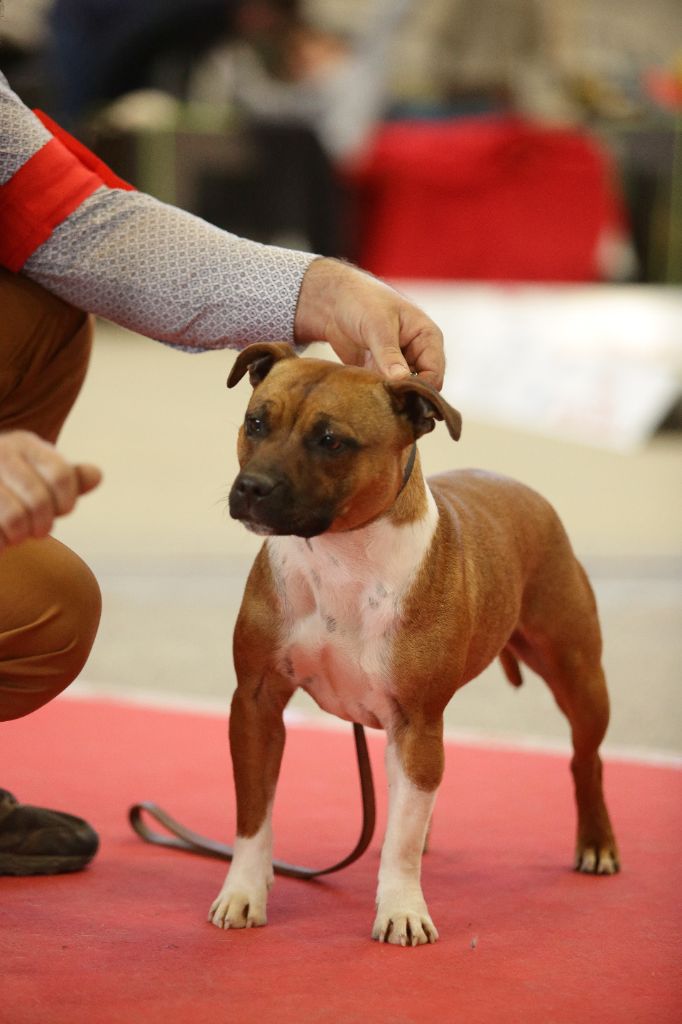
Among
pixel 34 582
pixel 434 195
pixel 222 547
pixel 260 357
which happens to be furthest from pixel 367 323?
pixel 434 195

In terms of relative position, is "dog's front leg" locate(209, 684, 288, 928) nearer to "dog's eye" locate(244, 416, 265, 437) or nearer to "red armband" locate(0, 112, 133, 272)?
"dog's eye" locate(244, 416, 265, 437)

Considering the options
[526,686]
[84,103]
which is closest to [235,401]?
[84,103]

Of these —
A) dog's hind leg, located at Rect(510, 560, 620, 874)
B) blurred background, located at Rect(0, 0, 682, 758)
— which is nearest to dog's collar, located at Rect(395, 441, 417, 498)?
dog's hind leg, located at Rect(510, 560, 620, 874)

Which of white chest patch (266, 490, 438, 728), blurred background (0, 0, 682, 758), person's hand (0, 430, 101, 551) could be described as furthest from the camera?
blurred background (0, 0, 682, 758)

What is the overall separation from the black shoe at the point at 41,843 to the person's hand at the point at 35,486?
1130 millimetres

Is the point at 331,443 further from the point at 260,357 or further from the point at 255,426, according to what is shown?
the point at 260,357

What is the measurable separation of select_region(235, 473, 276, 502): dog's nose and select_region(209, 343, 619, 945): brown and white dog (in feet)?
0.04

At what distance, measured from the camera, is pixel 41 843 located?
8.70ft

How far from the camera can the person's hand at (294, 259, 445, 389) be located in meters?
2.40

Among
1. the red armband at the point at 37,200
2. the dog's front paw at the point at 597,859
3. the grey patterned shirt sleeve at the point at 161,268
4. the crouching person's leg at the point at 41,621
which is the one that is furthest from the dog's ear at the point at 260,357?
the dog's front paw at the point at 597,859

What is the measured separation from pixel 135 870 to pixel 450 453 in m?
5.00

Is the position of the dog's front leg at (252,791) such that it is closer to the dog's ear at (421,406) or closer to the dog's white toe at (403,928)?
the dog's white toe at (403,928)

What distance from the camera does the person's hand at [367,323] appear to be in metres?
2.40

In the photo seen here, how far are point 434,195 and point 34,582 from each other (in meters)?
9.10
